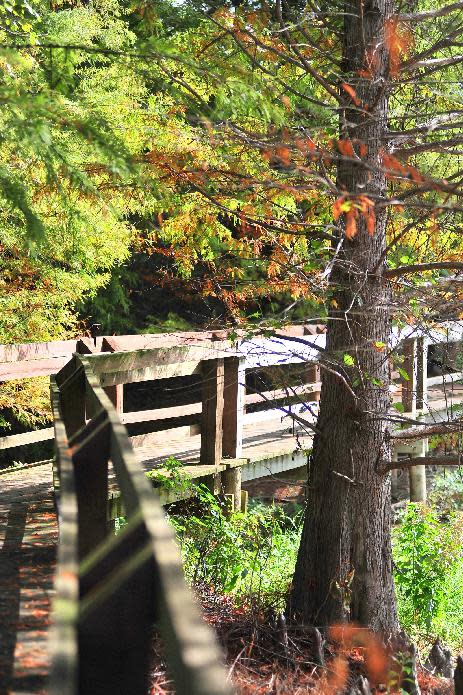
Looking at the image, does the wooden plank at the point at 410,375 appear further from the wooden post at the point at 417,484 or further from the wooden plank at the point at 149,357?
the wooden plank at the point at 149,357

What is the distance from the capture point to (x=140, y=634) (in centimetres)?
180

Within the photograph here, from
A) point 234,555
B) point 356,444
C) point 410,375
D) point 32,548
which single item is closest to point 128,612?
point 32,548

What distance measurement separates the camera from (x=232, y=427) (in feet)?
29.7

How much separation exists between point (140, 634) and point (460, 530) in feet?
30.1

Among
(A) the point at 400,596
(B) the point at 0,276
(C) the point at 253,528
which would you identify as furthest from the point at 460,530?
(B) the point at 0,276

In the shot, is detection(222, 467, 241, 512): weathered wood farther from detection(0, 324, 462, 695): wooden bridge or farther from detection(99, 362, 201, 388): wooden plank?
detection(99, 362, 201, 388): wooden plank

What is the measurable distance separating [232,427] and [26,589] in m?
5.40

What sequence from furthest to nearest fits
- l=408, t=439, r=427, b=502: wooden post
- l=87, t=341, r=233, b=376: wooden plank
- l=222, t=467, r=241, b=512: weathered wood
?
1. l=408, t=439, r=427, b=502: wooden post
2. l=222, t=467, r=241, b=512: weathered wood
3. l=87, t=341, r=233, b=376: wooden plank

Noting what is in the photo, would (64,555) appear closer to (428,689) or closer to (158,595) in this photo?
(158,595)

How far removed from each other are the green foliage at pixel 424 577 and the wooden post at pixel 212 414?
1.95 meters

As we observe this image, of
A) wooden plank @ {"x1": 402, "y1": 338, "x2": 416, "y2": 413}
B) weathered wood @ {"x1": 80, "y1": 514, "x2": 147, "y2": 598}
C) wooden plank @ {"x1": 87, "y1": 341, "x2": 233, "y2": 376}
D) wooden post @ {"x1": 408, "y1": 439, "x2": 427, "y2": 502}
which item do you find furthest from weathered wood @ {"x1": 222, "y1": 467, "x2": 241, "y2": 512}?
weathered wood @ {"x1": 80, "y1": 514, "x2": 147, "y2": 598}

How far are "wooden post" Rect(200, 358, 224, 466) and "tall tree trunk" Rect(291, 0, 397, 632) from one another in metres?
2.24

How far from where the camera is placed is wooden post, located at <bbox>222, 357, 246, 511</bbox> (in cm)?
889

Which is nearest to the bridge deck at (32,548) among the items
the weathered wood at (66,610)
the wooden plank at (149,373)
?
the weathered wood at (66,610)
